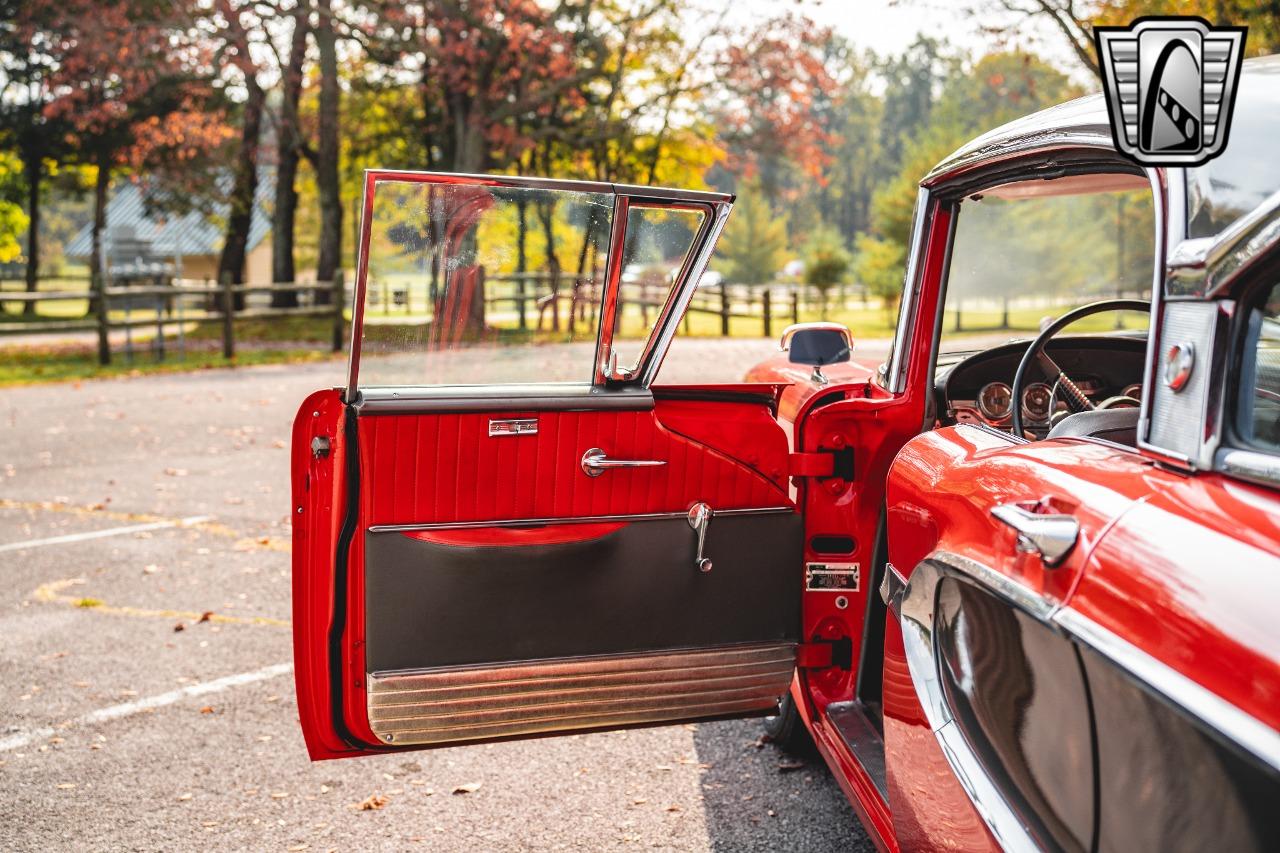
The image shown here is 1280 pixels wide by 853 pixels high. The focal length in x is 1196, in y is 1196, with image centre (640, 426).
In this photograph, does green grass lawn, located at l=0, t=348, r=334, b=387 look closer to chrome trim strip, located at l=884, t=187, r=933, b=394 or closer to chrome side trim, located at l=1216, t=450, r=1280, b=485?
chrome trim strip, located at l=884, t=187, r=933, b=394

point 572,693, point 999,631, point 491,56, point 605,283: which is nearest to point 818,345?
point 605,283

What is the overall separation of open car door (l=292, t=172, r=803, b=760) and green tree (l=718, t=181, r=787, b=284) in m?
60.0

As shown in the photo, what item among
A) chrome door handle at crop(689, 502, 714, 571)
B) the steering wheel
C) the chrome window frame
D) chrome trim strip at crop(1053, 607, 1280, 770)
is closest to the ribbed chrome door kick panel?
chrome door handle at crop(689, 502, 714, 571)

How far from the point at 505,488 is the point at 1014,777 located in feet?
4.73

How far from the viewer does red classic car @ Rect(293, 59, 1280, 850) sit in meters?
1.76

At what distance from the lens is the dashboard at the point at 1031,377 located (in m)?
3.37

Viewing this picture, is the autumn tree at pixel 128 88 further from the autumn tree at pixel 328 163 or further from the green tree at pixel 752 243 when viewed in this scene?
the green tree at pixel 752 243

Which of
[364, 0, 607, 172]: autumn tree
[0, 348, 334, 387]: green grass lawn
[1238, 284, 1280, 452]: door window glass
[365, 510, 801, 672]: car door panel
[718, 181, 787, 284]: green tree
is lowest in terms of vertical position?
[0, 348, 334, 387]: green grass lawn

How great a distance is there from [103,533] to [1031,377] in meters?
6.04

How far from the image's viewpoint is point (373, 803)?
3779 millimetres

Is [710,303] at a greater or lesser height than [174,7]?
lesser

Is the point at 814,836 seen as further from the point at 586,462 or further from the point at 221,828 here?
the point at 221,828

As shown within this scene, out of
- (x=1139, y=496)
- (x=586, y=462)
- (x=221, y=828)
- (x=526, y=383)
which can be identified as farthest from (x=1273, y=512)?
(x=221, y=828)

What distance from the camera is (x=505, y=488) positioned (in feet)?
9.87
